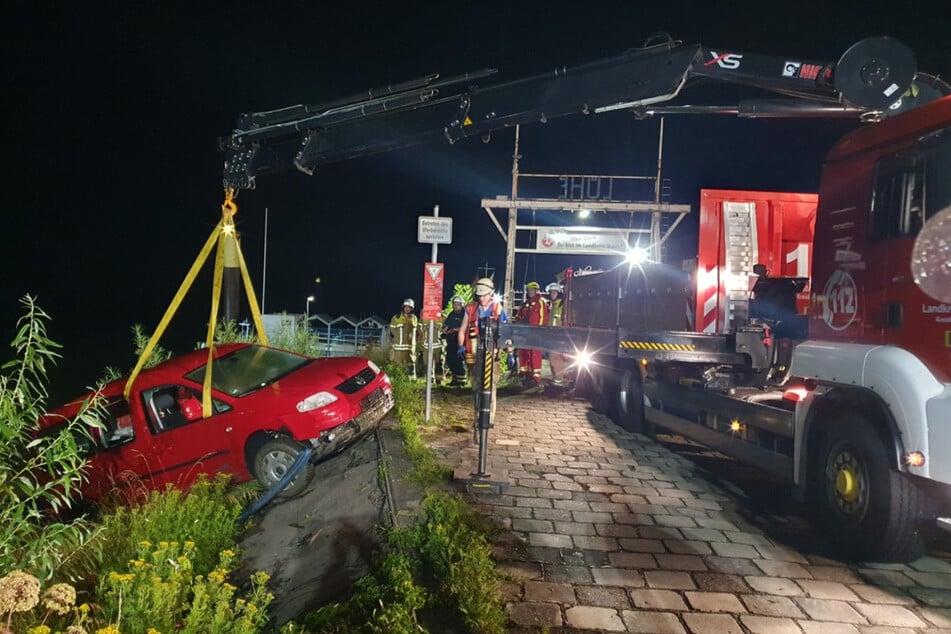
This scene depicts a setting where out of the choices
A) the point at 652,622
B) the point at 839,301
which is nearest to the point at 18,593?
the point at 652,622

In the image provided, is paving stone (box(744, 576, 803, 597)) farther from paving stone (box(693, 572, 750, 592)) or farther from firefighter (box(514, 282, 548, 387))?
firefighter (box(514, 282, 548, 387))

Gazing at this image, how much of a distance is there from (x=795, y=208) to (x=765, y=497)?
11.1 ft

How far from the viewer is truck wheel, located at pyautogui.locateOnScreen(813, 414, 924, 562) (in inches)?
161

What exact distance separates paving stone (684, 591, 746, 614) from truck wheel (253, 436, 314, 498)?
401 cm

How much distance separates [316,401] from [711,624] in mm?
4328

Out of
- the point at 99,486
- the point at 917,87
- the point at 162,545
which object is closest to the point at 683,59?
the point at 917,87

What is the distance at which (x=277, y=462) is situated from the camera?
639 cm

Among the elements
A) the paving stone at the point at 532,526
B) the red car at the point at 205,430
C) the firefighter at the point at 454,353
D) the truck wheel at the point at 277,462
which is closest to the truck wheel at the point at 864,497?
the paving stone at the point at 532,526

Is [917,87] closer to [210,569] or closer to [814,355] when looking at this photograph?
[814,355]

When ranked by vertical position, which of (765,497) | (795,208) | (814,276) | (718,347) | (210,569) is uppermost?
(795,208)

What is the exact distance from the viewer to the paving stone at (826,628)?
3.39 meters

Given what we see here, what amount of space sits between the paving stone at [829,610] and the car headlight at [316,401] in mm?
4528

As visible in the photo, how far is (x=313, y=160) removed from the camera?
23.2 feet

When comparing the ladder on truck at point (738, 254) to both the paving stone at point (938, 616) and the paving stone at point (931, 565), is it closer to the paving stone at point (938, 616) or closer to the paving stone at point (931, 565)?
the paving stone at point (931, 565)
